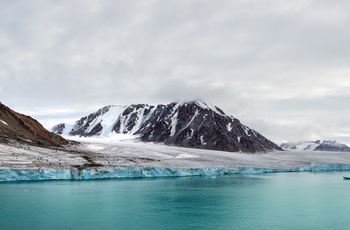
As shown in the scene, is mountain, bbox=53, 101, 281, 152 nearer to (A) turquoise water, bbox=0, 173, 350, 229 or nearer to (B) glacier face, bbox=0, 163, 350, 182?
(B) glacier face, bbox=0, 163, 350, 182

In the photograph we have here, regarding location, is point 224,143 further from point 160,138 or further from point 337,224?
point 337,224

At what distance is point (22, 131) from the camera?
226 feet

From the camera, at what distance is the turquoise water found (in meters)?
23.7

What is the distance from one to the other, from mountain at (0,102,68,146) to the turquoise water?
74.4ft

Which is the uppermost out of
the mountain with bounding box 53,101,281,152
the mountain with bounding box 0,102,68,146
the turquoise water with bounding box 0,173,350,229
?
the mountain with bounding box 53,101,281,152

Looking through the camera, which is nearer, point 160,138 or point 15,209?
point 15,209

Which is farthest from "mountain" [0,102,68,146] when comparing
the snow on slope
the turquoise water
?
the turquoise water

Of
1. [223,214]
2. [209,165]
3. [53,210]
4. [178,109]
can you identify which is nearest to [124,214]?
[53,210]

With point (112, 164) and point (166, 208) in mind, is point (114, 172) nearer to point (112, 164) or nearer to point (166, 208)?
point (112, 164)

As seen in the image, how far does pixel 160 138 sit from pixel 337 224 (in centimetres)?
11191

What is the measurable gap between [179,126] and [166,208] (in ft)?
367

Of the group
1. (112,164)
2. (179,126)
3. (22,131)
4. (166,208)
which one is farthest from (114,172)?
(179,126)

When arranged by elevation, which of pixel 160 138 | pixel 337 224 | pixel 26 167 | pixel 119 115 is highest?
pixel 119 115

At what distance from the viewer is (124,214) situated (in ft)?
87.1
